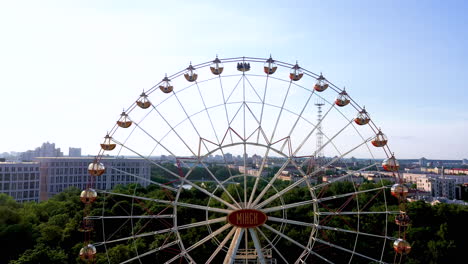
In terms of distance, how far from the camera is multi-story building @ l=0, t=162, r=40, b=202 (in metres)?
69.6

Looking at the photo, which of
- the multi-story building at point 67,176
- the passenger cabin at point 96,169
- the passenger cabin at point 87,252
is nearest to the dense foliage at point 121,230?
the passenger cabin at point 87,252

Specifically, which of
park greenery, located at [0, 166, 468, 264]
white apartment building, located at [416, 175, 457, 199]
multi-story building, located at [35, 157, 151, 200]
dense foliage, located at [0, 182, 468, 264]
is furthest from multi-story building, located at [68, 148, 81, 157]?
park greenery, located at [0, 166, 468, 264]

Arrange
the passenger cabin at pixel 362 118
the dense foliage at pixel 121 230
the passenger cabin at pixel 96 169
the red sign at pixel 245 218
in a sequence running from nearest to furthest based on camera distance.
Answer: the red sign at pixel 245 218
the passenger cabin at pixel 96 169
the passenger cabin at pixel 362 118
the dense foliage at pixel 121 230

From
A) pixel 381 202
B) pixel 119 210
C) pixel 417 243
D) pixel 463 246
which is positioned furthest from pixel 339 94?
pixel 381 202

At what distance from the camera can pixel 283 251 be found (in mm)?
31297

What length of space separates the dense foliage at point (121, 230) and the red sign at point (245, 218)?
12.6m

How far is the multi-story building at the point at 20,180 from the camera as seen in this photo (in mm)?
69562

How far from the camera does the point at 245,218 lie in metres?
15.0

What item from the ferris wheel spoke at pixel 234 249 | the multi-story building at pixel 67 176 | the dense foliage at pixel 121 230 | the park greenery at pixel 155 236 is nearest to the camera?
the ferris wheel spoke at pixel 234 249

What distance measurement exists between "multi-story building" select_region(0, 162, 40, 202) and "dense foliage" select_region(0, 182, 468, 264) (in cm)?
2964

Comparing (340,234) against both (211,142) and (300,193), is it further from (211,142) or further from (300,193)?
(211,142)

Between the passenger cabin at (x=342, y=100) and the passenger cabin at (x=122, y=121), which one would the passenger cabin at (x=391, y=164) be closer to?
the passenger cabin at (x=342, y=100)

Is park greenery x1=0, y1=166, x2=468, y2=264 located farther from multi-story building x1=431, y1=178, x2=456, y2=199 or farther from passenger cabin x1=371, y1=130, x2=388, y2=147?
multi-story building x1=431, y1=178, x2=456, y2=199

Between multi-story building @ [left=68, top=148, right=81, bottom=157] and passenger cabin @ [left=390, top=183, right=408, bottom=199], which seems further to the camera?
multi-story building @ [left=68, top=148, right=81, bottom=157]
